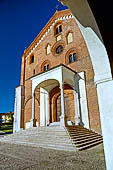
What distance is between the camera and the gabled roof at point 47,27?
1372 cm

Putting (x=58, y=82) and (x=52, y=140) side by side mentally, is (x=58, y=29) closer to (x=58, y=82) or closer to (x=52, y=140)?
A: (x=58, y=82)

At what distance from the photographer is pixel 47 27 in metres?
14.9

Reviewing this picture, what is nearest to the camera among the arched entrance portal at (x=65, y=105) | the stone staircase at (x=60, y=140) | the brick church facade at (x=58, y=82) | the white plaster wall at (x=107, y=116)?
the white plaster wall at (x=107, y=116)

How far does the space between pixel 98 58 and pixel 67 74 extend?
289 inches

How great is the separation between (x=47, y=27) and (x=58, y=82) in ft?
26.1

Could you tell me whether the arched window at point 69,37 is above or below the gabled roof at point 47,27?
below

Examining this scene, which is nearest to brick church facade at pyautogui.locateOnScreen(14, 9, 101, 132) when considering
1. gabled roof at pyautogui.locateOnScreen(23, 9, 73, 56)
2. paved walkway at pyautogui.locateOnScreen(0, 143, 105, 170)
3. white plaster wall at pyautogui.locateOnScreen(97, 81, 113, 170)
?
gabled roof at pyautogui.locateOnScreen(23, 9, 73, 56)

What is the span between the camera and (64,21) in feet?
44.7

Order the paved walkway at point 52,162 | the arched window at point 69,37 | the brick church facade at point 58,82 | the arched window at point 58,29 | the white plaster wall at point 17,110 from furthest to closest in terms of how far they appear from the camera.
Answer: the arched window at point 58,29 < the white plaster wall at point 17,110 < the arched window at point 69,37 < the brick church facade at point 58,82 < the paved walkway at point 52,162

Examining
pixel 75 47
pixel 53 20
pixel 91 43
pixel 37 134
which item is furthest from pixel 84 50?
pixel 91 43

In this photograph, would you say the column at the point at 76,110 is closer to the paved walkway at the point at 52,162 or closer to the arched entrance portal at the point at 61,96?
the arched entrance portal at the point at 61,96

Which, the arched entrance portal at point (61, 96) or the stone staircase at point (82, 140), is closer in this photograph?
the stone staircase at point (82, 140)

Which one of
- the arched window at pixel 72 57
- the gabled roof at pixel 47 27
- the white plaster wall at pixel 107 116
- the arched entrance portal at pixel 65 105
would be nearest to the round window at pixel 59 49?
the arched window at pixel 72 57

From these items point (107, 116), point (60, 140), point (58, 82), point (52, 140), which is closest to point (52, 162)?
point (107, 116)
